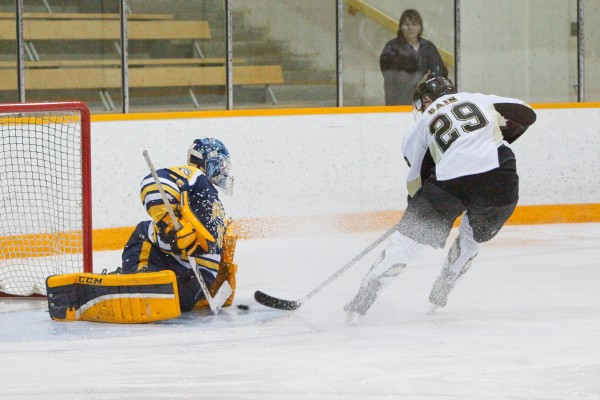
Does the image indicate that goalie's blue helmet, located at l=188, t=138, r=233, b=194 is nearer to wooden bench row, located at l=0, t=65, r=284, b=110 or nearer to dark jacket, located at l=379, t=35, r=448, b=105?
wooden bench row, located at l=0, t=65, r=284, b=110

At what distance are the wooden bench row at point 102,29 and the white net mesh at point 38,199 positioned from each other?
88cm

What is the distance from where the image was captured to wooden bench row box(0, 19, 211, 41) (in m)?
6.63

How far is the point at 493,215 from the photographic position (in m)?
4.34

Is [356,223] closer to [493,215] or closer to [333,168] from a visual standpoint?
[333,168]

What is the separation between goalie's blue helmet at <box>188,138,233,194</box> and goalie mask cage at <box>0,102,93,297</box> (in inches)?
23.3

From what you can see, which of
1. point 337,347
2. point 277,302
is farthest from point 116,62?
point 337,347

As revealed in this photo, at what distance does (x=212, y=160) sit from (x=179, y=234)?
343mm

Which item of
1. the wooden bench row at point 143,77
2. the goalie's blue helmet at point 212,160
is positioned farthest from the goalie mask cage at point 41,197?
the wooden bench row at point 143,77

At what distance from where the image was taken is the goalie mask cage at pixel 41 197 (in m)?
5.00

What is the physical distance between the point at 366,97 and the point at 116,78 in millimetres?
1529

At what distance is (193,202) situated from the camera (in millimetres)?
4543

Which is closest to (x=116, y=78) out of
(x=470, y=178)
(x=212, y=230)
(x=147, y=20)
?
(x=147, y=20)

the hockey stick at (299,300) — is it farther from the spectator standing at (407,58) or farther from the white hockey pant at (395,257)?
the spectator standing at (407,58)

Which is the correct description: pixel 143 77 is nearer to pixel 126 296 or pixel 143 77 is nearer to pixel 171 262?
pixel 171 262
